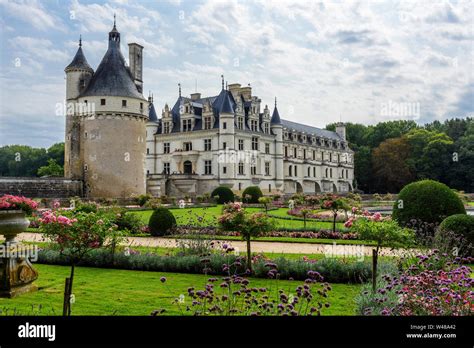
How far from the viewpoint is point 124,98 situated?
32094 millimetres

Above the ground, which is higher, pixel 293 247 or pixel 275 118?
pixel 275 118

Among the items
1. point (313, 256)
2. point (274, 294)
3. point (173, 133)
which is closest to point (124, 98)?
point (173, 133)

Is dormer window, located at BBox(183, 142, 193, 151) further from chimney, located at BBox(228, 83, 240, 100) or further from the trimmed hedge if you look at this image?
the trimmed hedge

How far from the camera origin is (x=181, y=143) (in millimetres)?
44594

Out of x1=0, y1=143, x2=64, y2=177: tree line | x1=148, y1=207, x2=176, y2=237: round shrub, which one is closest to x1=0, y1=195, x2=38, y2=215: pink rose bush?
x1=148, y1=207, x2=176, y2=237: round shrub

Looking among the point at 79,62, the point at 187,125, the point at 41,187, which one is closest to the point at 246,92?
the point at 187,125

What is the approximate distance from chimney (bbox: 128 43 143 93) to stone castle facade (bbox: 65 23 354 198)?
8cm

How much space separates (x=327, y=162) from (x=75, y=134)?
110 ft

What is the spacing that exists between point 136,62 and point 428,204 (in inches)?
1115

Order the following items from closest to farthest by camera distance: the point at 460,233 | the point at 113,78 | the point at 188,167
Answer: the point at 460,233
the point at 113,78
the point at 188,167

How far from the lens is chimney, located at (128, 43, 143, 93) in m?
36.2

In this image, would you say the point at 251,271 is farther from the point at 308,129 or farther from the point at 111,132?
the point at 308,129
